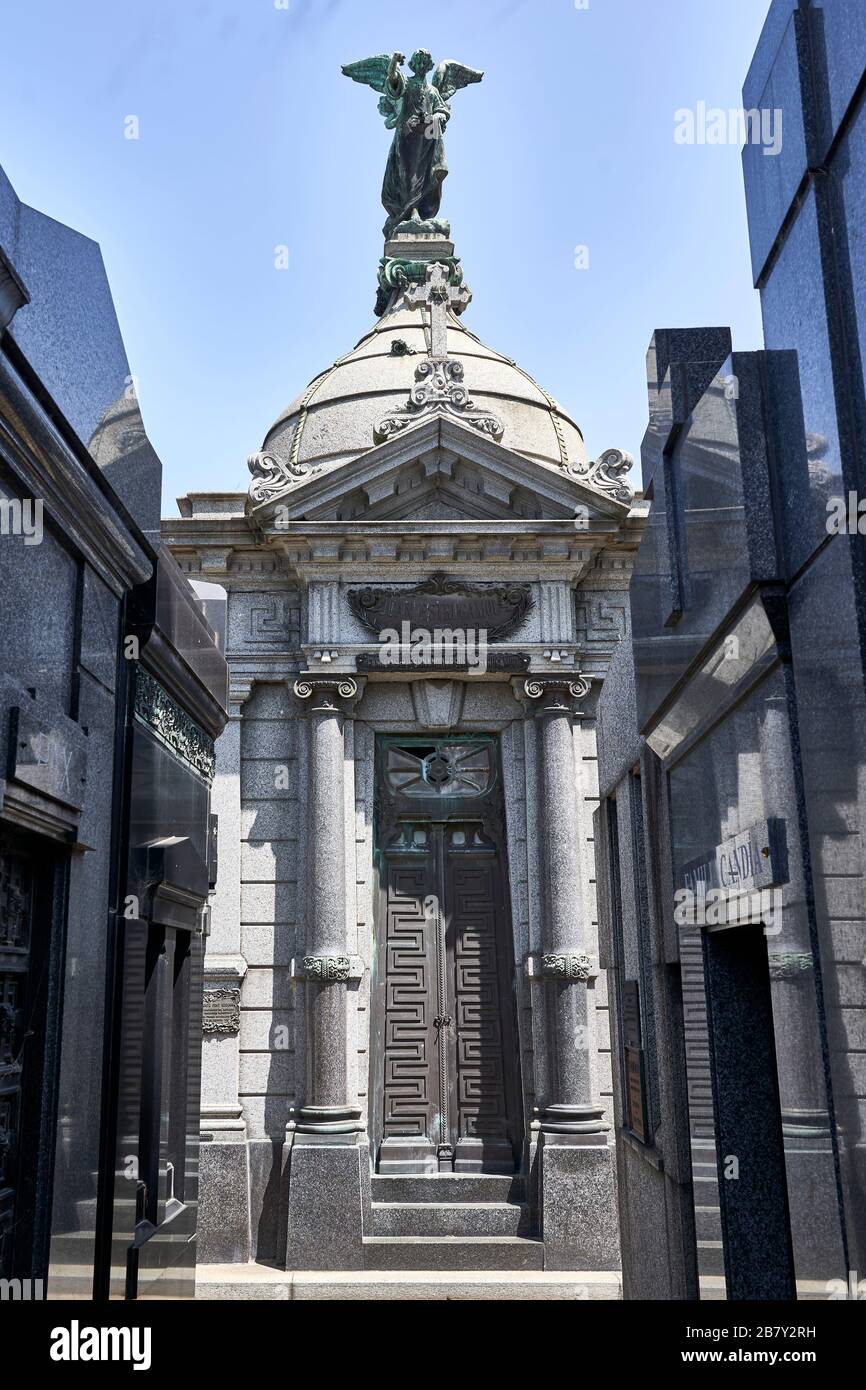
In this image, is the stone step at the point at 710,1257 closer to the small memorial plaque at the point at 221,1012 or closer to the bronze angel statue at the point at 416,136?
the small memorial plaque at the point at 221,1012

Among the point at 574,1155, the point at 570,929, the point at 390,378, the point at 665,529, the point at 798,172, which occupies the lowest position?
the point at 574,1155

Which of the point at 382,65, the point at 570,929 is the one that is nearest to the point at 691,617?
the point at 570,929

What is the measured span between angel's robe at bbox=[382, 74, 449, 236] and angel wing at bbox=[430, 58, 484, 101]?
204 mm

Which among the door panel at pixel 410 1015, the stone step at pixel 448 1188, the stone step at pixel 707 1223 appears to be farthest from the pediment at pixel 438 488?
the stone step at pixel 707 1223

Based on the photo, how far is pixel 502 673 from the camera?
1309 centimetres

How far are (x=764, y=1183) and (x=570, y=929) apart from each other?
268 inches

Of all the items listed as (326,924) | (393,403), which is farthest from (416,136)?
(326,924)

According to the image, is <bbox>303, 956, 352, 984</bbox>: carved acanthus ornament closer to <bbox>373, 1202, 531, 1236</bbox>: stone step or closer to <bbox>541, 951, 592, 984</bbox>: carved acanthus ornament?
<bbox>541, 951, 592, 984</bbox>: carved acanthus ornament

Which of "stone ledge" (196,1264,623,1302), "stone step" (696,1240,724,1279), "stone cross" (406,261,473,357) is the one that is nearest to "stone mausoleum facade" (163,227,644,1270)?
"stone ledge" (196,1264,623,1302)

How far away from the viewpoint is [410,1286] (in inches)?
426

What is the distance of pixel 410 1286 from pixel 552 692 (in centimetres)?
605

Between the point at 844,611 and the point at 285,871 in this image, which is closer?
the point at 844,611

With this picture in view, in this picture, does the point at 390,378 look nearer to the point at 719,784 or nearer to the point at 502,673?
the point at 502,673

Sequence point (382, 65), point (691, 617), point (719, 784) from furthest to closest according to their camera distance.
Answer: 1. point (382, 65)
2. point (691, 617)
3. point (719, 784)
